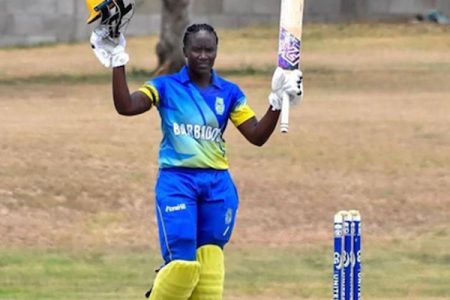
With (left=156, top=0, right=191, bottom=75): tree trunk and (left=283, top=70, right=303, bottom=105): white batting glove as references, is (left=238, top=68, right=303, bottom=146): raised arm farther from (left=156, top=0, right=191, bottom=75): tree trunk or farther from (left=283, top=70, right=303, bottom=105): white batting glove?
(left=156, top=0, right=191, bottom=75): tree trunk

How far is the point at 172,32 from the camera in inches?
972

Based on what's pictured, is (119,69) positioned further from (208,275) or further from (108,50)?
(208,275)

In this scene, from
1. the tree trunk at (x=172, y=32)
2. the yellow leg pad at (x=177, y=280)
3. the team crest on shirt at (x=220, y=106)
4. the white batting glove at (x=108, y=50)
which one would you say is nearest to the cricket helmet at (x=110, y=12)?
the white batting glove at (x=108, y=50)

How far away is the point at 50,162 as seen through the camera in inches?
630

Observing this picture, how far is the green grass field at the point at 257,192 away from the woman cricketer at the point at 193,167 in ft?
10.3

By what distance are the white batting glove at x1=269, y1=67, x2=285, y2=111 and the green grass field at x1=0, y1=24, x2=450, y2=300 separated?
3.60 metres

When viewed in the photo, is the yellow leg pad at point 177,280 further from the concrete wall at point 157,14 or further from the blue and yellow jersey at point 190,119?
the concrete wall at point 157,14

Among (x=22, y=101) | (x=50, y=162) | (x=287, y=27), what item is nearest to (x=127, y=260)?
(x=50, y=162)

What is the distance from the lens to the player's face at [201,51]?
25.2ft

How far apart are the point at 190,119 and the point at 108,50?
1.94 ft

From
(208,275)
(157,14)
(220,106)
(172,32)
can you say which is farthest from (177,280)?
(157,14)

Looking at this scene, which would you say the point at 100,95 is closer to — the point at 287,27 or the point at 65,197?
the point at 65,197

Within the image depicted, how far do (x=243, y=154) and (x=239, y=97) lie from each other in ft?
30.9

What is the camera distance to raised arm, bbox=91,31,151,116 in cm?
739
